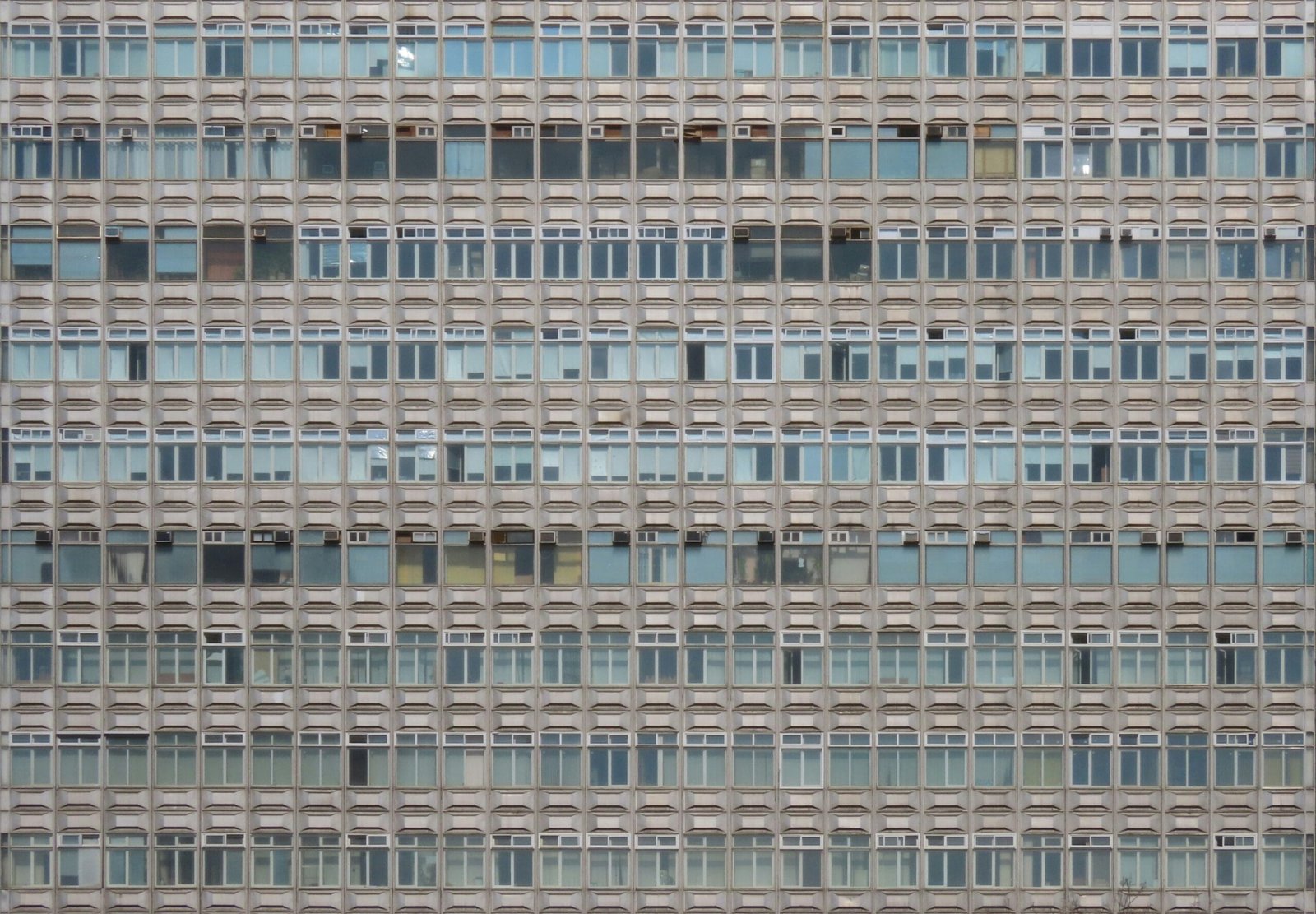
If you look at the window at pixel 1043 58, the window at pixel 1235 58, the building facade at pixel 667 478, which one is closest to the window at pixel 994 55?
the building facade at pixel 667 478

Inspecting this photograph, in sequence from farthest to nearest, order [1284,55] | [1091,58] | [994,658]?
[1091,58] < [1284,55] < [994,658]

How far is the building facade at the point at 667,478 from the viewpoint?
41875 mm

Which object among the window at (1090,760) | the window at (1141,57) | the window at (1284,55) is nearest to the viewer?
the window at (1090,760)

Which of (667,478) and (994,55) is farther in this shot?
(994,55)

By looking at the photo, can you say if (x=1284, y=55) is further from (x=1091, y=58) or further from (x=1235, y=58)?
(x=1091, y=58)

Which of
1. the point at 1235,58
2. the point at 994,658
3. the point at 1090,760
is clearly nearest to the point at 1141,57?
the point at 1235,58

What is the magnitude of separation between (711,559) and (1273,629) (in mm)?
18325

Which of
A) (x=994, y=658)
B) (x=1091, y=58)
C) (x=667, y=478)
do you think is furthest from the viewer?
(x=1091, y=58)

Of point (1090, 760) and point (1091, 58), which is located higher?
point (1091, 58)

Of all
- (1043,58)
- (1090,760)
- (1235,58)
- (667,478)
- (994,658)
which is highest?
(1043,58)

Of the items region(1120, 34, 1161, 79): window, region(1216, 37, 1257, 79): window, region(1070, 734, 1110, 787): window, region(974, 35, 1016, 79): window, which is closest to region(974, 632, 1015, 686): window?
region(1070, 734, 1110, 787): window

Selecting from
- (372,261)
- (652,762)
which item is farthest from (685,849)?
(372,261)

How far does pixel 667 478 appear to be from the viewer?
42094mm

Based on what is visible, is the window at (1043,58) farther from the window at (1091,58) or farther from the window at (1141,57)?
the window at (1141,57)
